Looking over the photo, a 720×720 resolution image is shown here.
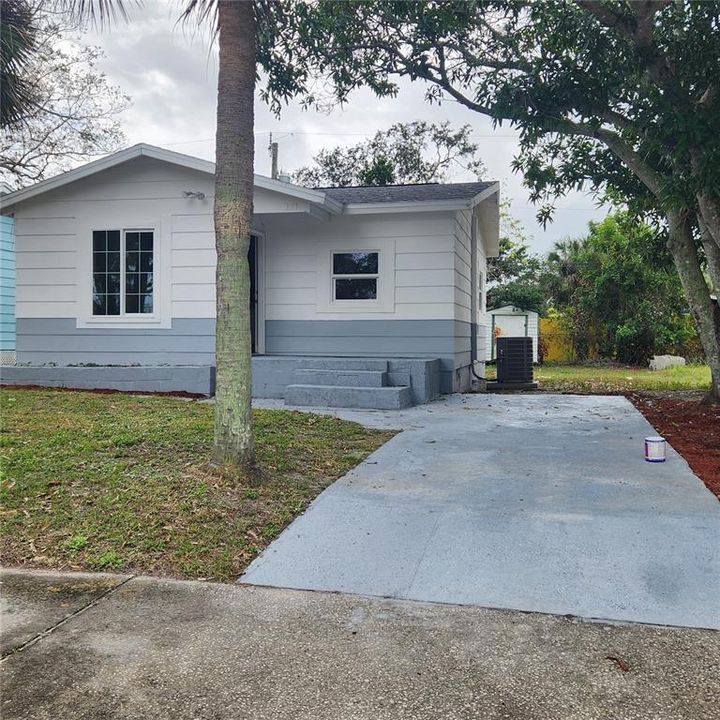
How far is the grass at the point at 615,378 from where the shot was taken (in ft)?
45.9

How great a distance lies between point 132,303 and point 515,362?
797cm

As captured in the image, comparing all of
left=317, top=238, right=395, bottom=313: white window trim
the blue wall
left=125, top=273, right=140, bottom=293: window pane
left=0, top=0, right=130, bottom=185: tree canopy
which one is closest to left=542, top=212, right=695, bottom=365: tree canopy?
left=317, top=238, right=395, bottom=313: white window trim

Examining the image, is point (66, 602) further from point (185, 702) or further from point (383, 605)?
point (383, 605)

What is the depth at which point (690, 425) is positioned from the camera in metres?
8.05

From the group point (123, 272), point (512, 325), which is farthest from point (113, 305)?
point (512, 325)

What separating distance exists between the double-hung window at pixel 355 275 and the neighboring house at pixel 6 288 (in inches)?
294

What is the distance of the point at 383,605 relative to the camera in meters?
3.26

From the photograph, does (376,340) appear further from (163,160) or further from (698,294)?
(698,294)

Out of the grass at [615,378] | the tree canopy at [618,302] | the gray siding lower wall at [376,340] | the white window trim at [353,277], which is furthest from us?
the tree canopy at [618,302]

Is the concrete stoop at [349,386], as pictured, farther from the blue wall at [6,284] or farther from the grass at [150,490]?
the blue wall at [6,284]

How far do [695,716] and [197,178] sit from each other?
1068 centimetres

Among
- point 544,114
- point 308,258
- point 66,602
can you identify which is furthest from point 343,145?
point 66,602

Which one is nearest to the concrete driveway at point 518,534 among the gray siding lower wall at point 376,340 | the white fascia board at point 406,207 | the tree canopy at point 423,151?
the gray siding lower wall at point 376,340

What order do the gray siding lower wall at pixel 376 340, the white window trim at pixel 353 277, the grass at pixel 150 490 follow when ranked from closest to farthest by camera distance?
the grass at pixel 150 490 < the gray siding lower wall at pixel 376 340 < the white window trim at pixel 353 277
